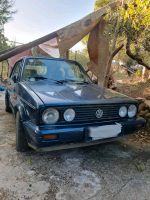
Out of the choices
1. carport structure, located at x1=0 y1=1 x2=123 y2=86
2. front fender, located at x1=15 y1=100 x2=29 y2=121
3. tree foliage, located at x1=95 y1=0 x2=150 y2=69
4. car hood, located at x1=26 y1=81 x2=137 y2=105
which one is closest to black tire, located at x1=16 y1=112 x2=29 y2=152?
front fender, located at x1=15 y1=100 x2=29 y2=121

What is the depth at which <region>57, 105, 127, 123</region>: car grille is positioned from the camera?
3.15 m

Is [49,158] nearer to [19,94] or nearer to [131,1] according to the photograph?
[19,94]

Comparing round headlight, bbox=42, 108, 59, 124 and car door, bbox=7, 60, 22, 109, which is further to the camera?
car door, bbox=7, 60, 22, 109

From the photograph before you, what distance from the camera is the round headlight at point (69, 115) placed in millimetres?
3088

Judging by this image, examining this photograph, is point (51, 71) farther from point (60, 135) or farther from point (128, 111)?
point (60, 135)

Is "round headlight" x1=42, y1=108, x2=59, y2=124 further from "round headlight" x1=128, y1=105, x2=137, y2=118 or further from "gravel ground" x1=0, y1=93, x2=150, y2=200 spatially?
"round headlight" x1=128, y1=105, x2=137, y2=118

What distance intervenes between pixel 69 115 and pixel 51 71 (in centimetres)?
150

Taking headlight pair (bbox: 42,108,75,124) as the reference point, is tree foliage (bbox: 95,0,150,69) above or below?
above

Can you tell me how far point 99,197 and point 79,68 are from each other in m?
2.88

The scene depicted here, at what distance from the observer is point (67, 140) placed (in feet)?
9.95

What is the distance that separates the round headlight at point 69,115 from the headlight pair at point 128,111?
85 cm

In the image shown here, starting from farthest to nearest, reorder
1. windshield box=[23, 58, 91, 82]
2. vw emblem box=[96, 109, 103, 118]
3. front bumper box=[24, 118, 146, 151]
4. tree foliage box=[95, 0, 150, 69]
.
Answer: tree foliage box=[95, 0, 150, 69], windshield box=[23, 58, 91, 82], vw emblem box=[96, 109, 103, 118], front bumper box=[24, 118, 146, 151]

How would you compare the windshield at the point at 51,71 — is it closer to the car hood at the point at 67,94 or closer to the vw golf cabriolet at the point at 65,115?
the vw golf cabriolet at the point at 65,115

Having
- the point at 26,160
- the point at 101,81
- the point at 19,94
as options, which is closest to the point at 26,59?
the point at 19,94
